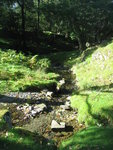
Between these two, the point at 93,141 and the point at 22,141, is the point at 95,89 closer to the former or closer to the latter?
the point at 93,141

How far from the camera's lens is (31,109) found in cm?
1357

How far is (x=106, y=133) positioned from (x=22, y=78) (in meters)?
13.2

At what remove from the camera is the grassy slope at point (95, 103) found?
24.0ft

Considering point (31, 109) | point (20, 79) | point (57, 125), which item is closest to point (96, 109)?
point (57, 125)

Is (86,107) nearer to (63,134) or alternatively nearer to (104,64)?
(63,134)

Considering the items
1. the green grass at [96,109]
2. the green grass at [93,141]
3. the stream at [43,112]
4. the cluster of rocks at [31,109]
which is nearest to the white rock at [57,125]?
the stream at [43,112]

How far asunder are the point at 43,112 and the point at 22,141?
5934 millimetres

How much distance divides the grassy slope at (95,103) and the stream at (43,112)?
686 millimetres

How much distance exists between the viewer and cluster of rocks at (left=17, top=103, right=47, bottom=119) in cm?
1301

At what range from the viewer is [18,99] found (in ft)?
51.1

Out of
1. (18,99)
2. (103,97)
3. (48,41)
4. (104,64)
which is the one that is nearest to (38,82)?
(18,99)

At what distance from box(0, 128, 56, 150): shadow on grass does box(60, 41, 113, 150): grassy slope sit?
0.68 m

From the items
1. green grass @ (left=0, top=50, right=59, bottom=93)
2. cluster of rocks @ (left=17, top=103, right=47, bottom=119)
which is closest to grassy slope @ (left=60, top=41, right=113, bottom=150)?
cluster of rocks @ (left=17, top=103, right=47, bottom=119)

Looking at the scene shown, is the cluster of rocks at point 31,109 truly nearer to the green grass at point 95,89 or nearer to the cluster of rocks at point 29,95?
the cluster of rocks at point 29,95
